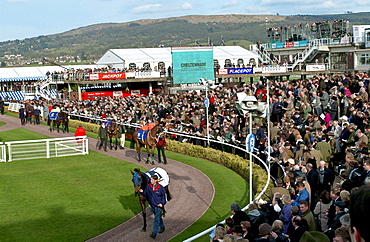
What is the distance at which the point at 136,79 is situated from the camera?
37.8 m

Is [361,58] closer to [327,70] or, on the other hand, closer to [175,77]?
[327,70]

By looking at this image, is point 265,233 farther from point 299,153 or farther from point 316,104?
point 316,104

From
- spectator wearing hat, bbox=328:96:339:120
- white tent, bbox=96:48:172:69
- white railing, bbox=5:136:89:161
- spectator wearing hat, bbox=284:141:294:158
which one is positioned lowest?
white railing, bbox=5:136:89:161

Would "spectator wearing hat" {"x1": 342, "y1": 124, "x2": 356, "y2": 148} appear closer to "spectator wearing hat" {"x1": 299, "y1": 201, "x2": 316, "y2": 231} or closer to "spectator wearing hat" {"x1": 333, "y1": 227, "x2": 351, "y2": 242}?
"spectator wearing hat" {"x1": 299, "y1": 201, "x2": 316, "y2": 231}

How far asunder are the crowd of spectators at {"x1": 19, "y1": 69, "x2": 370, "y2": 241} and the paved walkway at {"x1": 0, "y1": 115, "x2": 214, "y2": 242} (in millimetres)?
2028

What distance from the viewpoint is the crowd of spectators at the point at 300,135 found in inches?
286

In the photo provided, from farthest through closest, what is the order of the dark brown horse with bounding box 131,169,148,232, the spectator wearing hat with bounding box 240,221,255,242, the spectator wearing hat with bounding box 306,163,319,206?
the dark brown horse with bounding box 131,169,148,232 < the spectator wearing hat with bounding box 306,163,319,206 < the spectator wearing hat with bounding box 240,221,255,242

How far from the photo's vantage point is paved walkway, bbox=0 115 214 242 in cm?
976

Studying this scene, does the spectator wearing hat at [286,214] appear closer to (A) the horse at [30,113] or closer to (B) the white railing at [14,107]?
(A) the horse at [30,113]

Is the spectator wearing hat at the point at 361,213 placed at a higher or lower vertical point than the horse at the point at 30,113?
higher

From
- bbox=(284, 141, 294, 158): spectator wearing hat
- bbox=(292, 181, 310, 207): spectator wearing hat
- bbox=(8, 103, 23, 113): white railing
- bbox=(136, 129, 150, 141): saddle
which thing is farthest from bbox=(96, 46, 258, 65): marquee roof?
bbox=(292, 181, 310, 207): spectator wearing hat

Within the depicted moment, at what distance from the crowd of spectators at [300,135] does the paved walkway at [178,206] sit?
2028 millimetres

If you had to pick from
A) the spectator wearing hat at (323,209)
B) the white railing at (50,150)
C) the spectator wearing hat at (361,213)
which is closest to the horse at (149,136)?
the white railing at (50,150)

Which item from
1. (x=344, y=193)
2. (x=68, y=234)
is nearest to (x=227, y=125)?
(x=68, y=234)
